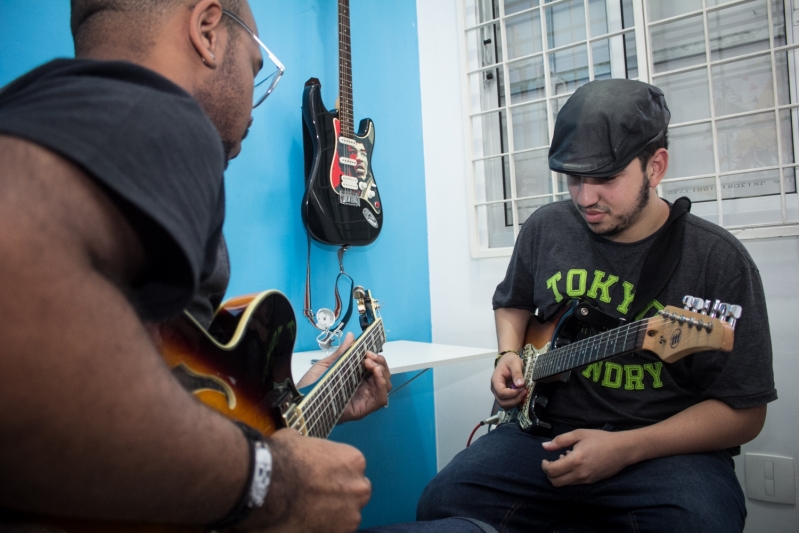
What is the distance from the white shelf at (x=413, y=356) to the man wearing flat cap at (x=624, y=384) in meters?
0.24

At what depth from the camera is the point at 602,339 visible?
1.24 m

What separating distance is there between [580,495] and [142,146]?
1207 mm

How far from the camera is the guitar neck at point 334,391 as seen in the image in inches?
33.3

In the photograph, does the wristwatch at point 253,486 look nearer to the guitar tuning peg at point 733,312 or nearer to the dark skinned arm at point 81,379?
the dark skinned arm at point 81,379

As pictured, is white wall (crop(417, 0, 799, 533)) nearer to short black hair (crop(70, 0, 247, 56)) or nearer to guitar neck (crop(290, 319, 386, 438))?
guitar neck (crop(290, 319, 386, 438))

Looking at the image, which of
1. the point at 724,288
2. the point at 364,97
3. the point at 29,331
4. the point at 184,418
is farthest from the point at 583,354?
the point at 364,97

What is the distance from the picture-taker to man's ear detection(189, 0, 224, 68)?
0.71 meters

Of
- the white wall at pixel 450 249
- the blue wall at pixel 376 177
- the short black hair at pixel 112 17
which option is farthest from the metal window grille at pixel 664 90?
the short black hair at pixel 112 17

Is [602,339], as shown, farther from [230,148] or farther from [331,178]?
[331,178]

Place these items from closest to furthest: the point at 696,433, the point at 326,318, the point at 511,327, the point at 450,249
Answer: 1. the point at 696,433
2. the point at 511,327
3. the point at 326,318
4. the point at 450,249

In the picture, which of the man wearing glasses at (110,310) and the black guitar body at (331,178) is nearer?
the man wearing glasses at (110,310)

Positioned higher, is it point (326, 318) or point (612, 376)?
point (326, 318)

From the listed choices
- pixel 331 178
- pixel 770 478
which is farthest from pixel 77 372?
pixel 770 478

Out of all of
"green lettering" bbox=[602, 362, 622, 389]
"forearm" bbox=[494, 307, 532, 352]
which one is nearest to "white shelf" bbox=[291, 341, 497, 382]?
"forearm" bbox=[494, 307, 532, 352]
